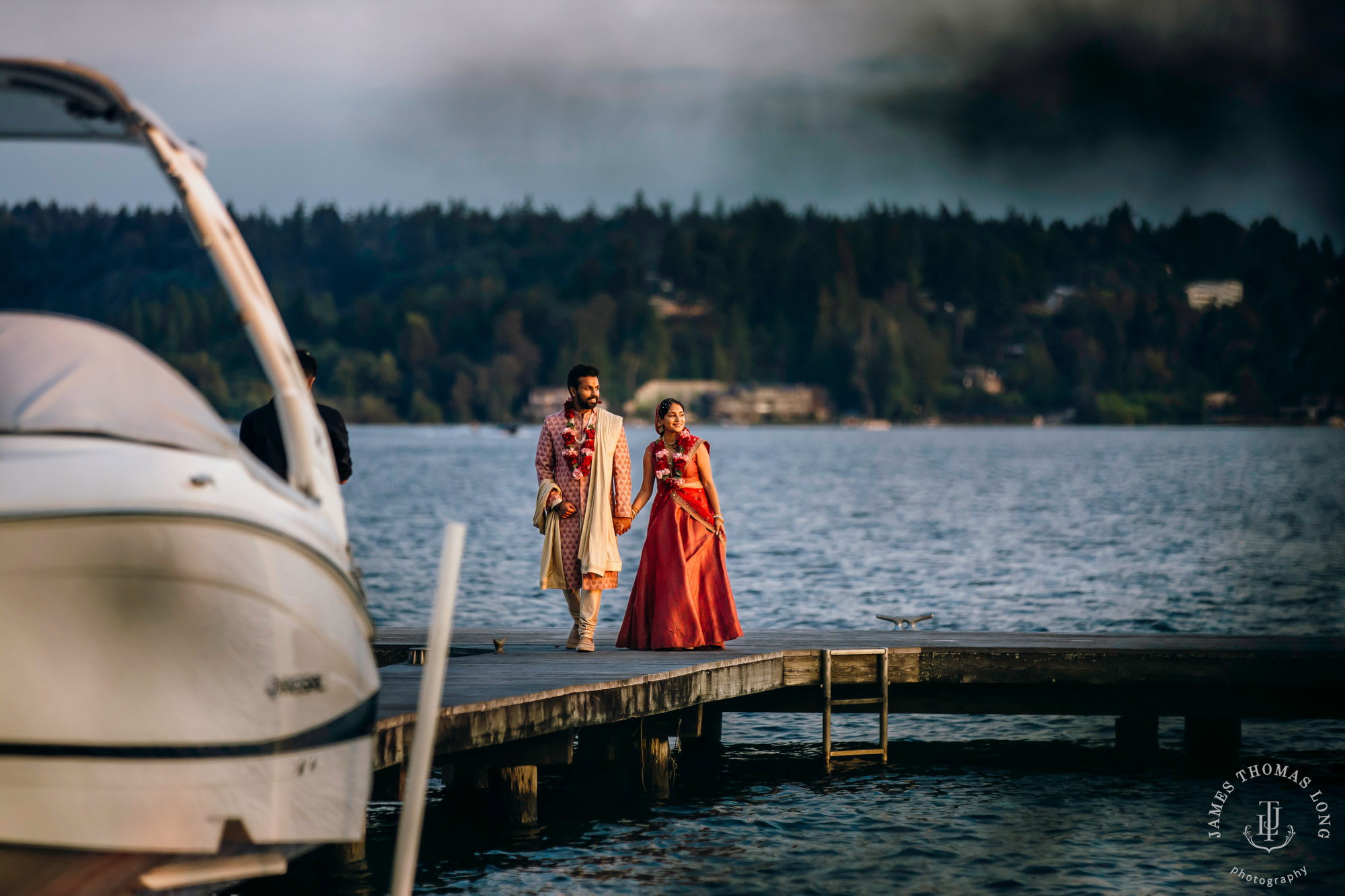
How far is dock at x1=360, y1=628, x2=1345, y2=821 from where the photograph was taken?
10.4m

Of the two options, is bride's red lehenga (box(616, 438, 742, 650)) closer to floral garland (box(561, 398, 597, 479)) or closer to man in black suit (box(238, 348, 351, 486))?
floral garland (box(561, 398, 597, 479))

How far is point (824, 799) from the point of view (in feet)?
37.7

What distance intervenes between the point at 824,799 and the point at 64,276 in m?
129

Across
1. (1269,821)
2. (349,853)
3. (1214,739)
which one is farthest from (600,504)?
(1214,739)

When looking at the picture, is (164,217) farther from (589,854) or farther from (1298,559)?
(589,854)

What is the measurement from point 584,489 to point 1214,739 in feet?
19.7

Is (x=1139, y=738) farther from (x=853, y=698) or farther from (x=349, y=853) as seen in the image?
(x=349, y=853)

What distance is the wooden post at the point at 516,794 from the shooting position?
32.5ft

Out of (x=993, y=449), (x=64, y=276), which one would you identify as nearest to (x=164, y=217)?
(x=64, y=276)

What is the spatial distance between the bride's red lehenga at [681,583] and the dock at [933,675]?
203 millimetres

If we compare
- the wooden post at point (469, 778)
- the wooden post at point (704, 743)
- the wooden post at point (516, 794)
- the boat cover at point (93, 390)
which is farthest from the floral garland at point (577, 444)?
the boat cover at point (93, 390)

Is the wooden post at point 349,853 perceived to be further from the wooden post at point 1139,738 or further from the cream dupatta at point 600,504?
the wooden post at point 1139,738

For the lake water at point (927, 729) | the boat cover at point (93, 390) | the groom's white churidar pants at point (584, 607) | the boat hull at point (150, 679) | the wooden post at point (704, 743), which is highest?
the boat cover at point (93, 390)

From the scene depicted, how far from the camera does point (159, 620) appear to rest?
436 centimetres
